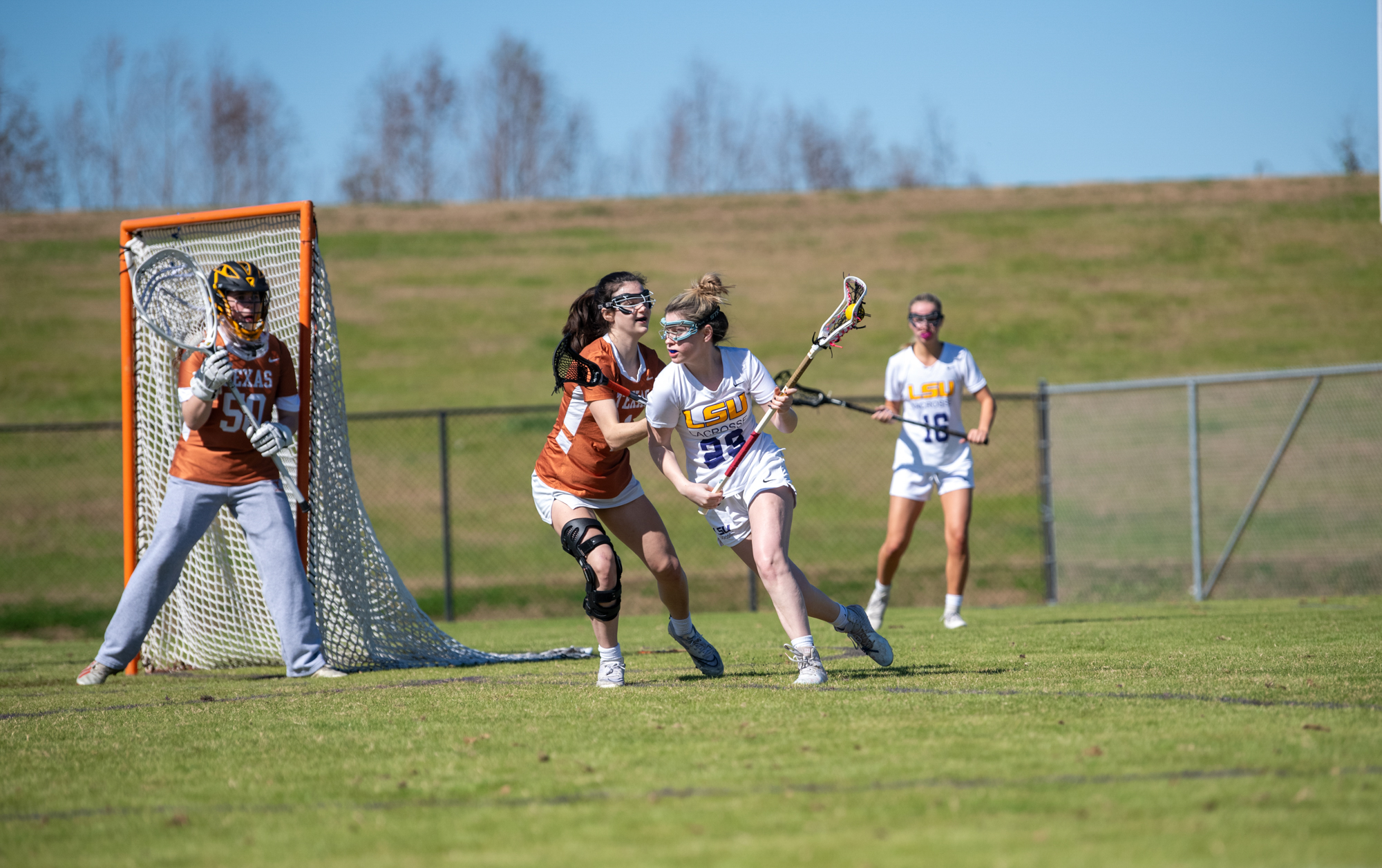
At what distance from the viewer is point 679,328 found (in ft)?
16.5

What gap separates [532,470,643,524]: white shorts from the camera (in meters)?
5.63

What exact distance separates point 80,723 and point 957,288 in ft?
90.6

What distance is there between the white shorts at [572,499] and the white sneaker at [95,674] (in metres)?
2.89

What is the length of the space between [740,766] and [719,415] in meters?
1.94

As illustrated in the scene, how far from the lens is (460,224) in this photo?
3794 centimetres

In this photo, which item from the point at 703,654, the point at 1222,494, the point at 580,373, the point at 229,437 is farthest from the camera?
the point at 1222,494

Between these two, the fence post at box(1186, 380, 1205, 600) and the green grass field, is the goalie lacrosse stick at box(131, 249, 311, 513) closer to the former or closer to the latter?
the green grass field

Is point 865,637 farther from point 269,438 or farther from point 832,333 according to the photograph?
point 269,438

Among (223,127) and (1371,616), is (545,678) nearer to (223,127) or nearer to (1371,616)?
(1371,616)

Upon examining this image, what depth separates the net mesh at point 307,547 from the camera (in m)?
7.07

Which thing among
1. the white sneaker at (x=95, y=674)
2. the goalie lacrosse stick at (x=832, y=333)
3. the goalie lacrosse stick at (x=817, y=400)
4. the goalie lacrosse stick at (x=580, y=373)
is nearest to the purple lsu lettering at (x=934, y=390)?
the goalie lacrosse stick at (x=817, y=400)

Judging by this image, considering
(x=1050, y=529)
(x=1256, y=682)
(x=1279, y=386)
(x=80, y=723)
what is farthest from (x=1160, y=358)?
(x=80, y=723)

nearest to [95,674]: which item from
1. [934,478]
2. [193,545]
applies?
[193,545]

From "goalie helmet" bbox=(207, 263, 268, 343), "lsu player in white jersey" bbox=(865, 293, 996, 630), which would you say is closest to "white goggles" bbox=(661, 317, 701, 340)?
"goalie helmet" bbox=(207, 263, 268, 343)
